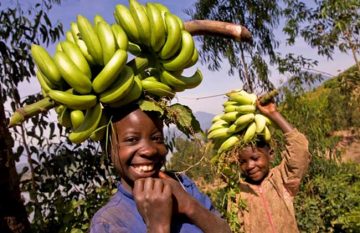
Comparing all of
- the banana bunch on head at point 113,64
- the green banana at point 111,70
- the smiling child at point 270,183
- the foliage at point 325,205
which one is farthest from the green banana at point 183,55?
the foliage at point 325,205

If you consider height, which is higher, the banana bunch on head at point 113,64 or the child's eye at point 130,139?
the banana bunch on head at point 113,64

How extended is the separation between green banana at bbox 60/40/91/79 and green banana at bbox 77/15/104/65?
4 centimetres

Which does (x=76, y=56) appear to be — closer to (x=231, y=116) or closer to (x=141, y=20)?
(x=141, y=20)

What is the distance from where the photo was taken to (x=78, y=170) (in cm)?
349

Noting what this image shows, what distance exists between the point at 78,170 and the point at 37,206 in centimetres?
47

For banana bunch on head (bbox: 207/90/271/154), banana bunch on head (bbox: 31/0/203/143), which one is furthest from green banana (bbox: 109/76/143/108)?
banana bunch on head (bbox: 207/90/271/154)

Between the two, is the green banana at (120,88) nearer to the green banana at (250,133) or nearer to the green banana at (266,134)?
the green banana at (250,133)

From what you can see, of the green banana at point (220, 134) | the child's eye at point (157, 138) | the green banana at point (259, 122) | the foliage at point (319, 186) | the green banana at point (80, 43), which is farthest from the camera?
the foliage at point (319, 186)

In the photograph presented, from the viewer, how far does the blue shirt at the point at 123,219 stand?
130 cm

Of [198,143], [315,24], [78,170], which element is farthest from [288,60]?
[198,143]

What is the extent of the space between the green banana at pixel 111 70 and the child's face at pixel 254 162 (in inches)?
61.6

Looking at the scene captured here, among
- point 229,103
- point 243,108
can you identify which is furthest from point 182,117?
point 229,103

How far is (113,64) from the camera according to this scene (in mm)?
1271

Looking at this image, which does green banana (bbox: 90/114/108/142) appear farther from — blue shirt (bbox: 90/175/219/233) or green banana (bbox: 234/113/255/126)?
green banana (bbox: 234/113/255/126)
